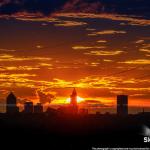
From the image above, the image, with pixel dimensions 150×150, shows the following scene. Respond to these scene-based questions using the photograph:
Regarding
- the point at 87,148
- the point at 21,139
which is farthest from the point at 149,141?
the point at 21,139

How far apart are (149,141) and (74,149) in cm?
Answer: 1781

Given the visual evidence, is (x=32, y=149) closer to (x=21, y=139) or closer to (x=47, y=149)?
(x=47, y=149)

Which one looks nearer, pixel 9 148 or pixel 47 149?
pixel 47 149

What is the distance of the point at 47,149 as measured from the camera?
10569cm

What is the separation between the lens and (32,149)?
364ft

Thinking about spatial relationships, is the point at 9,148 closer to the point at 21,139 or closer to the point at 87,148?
the point at 87,148

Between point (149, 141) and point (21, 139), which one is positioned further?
point (21, 139)

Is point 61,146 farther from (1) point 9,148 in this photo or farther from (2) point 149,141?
(2) point 149,141

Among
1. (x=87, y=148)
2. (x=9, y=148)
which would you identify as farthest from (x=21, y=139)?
(x=87, y=148)

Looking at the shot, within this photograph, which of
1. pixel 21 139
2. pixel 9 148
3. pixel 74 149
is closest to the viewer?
pixel 74 149

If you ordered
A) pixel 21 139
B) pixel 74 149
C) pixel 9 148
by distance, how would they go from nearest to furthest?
pixel 74 149 < pixel 9 148 < pixel 21 139

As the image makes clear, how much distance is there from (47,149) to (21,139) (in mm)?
41842

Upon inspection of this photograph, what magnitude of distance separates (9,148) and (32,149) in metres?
5.50

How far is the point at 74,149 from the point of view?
10569 cm
